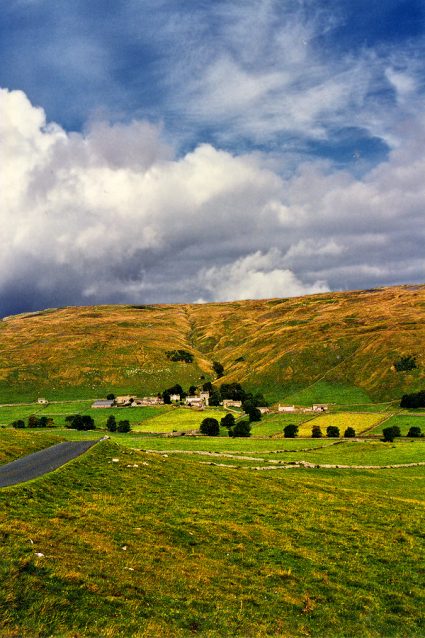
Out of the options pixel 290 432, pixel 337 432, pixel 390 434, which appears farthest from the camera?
pixel 337 432

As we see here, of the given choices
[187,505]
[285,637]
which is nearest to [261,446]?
[187,505]

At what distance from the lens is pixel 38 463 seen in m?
39.8

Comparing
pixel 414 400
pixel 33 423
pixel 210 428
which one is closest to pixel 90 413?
pixel 33 423

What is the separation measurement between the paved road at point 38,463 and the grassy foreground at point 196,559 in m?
1.83

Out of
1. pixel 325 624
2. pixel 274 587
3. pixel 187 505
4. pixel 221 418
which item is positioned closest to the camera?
pixel 325 624

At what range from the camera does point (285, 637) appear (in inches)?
709

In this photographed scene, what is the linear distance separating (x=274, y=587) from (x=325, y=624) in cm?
334

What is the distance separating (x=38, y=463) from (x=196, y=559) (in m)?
20.7

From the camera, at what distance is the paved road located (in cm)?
3378

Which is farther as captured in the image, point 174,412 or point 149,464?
point 174,412

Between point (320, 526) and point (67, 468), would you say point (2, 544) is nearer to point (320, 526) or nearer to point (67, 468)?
point (67, 468)

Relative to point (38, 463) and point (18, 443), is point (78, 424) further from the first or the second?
point (38, 463)

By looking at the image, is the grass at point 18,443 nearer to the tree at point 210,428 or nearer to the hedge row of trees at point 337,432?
the tree at point 210,428

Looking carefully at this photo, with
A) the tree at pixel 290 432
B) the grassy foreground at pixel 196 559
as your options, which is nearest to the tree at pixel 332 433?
the tree at pixel 290 432
